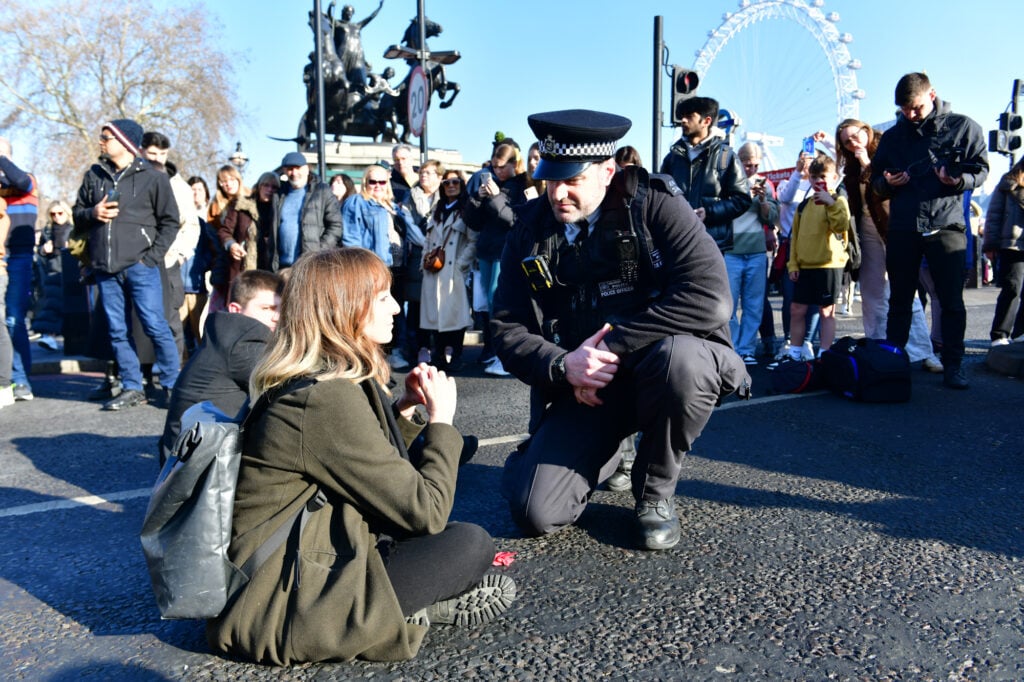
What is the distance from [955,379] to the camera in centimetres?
575

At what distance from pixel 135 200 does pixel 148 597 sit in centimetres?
425

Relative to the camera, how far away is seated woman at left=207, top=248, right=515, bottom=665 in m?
2.11

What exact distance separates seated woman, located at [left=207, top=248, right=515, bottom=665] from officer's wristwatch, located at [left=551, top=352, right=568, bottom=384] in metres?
0.85

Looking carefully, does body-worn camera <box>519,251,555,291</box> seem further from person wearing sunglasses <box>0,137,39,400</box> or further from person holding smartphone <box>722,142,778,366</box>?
person wearing sunglasses <box>0,137,39,400</box>

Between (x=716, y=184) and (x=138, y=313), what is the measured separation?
4.43 m

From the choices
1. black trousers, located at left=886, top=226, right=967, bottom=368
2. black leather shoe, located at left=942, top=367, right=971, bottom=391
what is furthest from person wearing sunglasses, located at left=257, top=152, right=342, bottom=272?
black leather shoe, located at left=942, top=367, right=971, bottom=391

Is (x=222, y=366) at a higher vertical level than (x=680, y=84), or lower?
lower

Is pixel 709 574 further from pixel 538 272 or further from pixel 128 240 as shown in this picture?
pixel 128 240

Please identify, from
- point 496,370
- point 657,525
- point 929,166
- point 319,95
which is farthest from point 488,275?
point 657,525

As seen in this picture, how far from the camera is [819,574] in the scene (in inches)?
107

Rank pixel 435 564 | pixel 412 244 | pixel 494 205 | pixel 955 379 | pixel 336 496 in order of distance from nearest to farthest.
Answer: pixel 336 496 → pixel 435 564 → pixel 955 379 → pixel 494 205 → pixel 412 244

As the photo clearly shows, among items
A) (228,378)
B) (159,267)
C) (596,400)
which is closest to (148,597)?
(228,378)

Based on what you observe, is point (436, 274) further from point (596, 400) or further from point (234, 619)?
point (234, 619)

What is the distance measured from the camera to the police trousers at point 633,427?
2.98 meters
